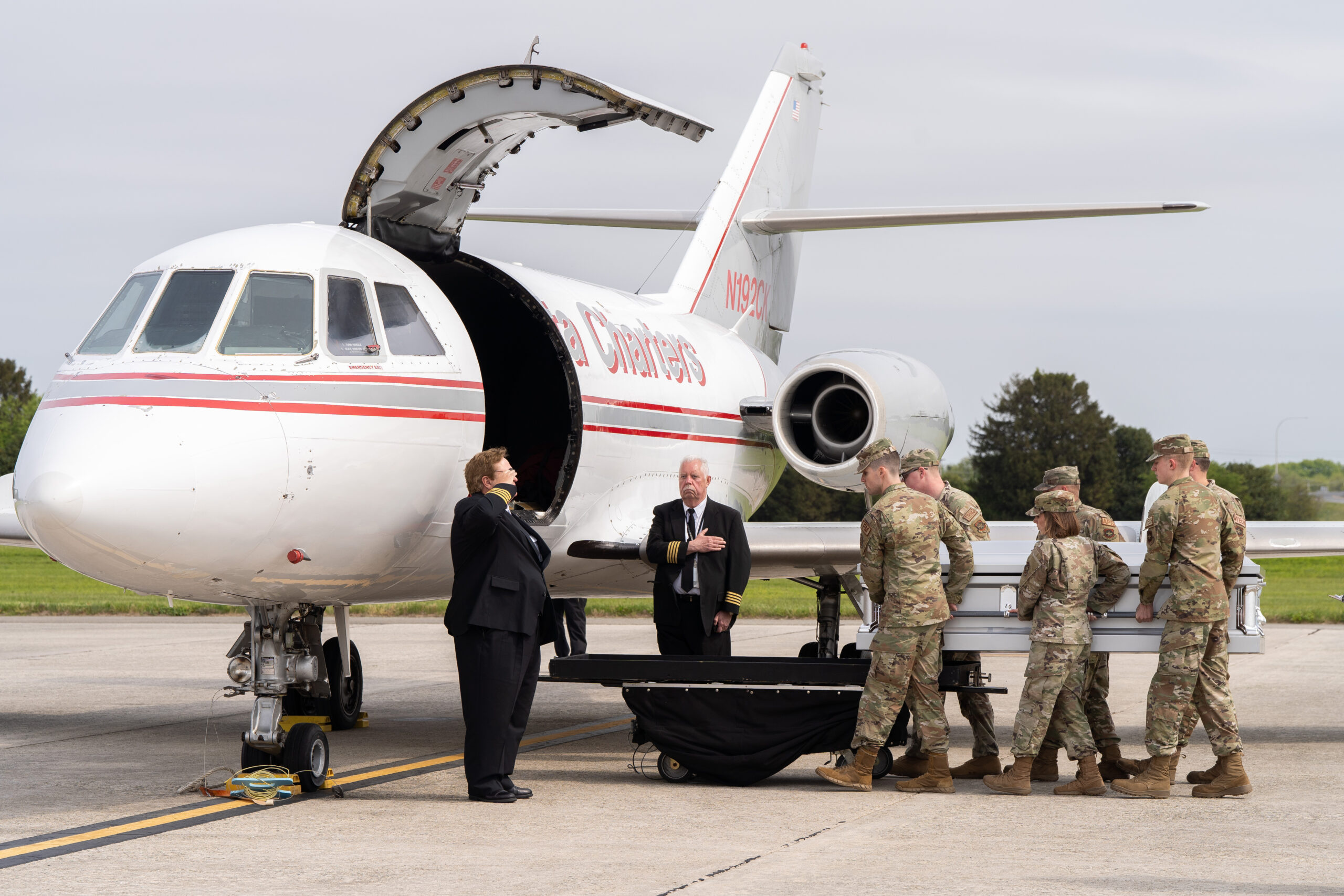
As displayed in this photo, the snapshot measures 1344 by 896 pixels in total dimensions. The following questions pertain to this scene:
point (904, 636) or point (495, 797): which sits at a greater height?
point (904, 636)

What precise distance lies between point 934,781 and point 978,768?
815 mm

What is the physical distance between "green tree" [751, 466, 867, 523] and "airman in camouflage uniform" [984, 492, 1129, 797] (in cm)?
6363

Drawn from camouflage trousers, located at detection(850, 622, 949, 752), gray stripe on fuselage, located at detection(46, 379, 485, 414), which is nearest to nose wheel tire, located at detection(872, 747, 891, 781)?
camouflage trousers, located at detection(850, 622, 949, 752)

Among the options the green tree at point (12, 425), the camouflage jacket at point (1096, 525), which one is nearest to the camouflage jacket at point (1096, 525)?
the camouflage jacket at point (1096, 525)

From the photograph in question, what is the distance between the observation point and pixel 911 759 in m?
9.80

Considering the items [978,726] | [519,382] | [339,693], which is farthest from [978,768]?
[339,693]

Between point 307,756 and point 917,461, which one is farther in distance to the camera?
point 917,461

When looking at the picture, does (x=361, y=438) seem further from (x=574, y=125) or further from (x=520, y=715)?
(x=574, y=125)

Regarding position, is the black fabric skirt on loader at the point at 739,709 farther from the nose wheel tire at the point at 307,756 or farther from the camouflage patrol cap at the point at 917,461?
the nose wheel tire at the point at 307,756

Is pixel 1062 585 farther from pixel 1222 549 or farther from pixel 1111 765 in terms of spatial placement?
pixel 1111 765

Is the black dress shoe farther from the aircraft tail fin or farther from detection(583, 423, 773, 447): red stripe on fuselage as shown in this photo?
the aircraft tail fin

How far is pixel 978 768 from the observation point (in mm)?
9734

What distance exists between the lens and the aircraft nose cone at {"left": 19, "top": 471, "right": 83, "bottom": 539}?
24.6ft

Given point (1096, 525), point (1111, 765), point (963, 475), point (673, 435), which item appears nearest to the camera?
point (1111, 765)
